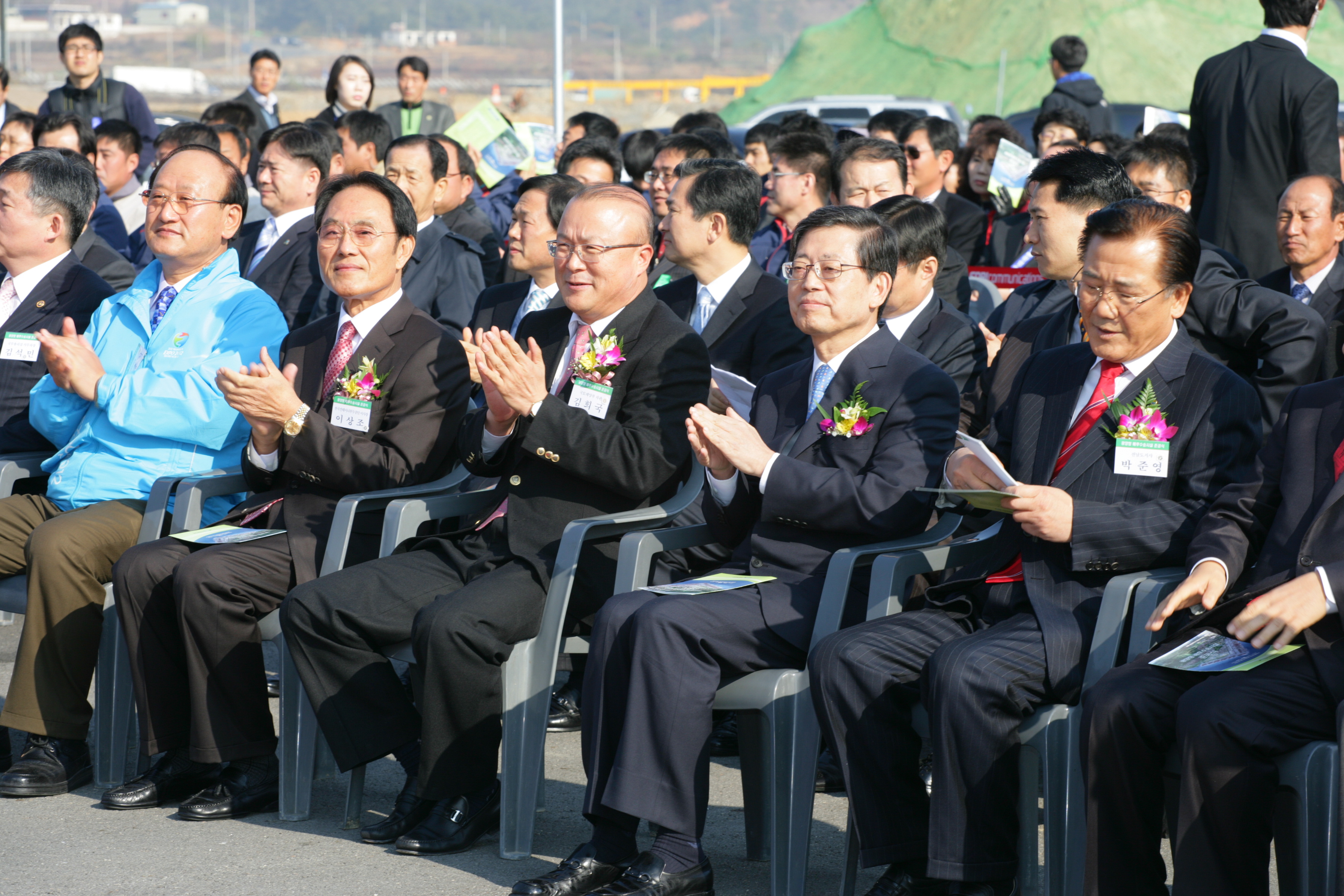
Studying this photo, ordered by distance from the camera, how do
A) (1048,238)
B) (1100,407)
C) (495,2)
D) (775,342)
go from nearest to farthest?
(1100,407) → (1048,238) → (775,342) → (495,2)

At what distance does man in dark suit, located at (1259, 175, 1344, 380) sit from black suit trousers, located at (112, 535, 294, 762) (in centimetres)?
349

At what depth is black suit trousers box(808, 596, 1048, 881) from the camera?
285 cm

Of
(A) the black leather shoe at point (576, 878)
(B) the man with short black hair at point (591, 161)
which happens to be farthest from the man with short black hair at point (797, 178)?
(A) the black leather shoe at point (576, 878)

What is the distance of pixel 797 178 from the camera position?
20.1 feet

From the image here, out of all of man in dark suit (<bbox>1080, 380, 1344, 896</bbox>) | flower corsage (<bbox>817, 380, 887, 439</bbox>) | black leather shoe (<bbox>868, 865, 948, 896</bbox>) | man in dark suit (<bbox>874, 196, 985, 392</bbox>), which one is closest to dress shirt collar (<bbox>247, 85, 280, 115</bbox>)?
man in dark suit (<bbox>874, 196, 985, 392</bbox>)

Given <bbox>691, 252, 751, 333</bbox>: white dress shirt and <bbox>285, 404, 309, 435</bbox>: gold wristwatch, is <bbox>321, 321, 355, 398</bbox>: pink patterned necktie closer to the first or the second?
<bbox>285, 404, 309, 435</bbox>: gold wristwatch

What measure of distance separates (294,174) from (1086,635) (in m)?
4.48

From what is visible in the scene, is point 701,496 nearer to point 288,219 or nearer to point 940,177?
point 288,219

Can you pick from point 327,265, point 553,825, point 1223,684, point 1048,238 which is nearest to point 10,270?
point 327,265

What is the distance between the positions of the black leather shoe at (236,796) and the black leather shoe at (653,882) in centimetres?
111

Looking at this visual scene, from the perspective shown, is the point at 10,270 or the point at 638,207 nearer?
the point at 638,207

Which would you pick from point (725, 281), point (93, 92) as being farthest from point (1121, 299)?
point (93, 92)

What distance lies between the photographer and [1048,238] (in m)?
4.26

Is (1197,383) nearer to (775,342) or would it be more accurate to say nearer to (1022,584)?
(1022,584)
